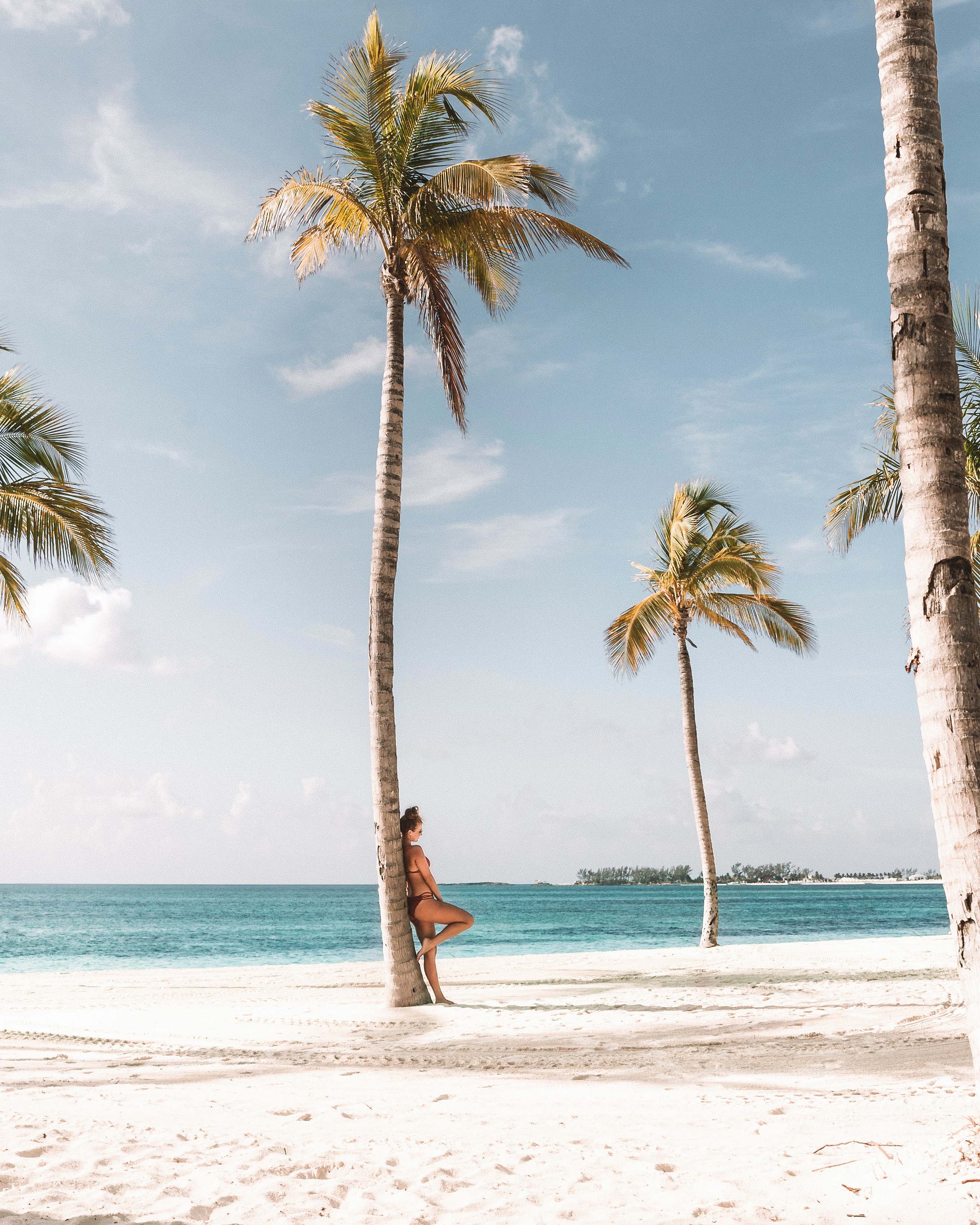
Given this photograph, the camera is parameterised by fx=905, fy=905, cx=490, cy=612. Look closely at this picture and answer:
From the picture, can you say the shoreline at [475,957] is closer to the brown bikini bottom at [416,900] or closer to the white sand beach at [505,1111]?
the white sand beach at [505,1111]

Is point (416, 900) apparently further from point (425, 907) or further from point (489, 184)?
point (489, 184)

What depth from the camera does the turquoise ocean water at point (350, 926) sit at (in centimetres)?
2833

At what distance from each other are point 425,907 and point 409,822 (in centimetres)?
83

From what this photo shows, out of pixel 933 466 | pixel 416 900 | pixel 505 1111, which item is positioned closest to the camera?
pixel 933 466

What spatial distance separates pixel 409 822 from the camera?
355 inches

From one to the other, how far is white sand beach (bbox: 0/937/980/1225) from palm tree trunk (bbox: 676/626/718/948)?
18.7ft

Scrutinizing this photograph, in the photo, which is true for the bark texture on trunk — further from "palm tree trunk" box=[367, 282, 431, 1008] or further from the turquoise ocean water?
the turquoise ocean water

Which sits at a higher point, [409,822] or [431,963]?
[409,822]

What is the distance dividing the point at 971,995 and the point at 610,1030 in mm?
4472

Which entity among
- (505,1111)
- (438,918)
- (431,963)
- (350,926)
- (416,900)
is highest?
(416,900)

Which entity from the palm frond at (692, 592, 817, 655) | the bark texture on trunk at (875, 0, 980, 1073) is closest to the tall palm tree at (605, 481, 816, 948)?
the palm frond at (692, 592, 817, 655)

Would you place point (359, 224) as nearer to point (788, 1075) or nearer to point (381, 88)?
point (381, 88)

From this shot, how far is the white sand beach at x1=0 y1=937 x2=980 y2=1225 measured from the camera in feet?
10.8

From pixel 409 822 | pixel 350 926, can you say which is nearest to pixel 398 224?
pixel 409 822
